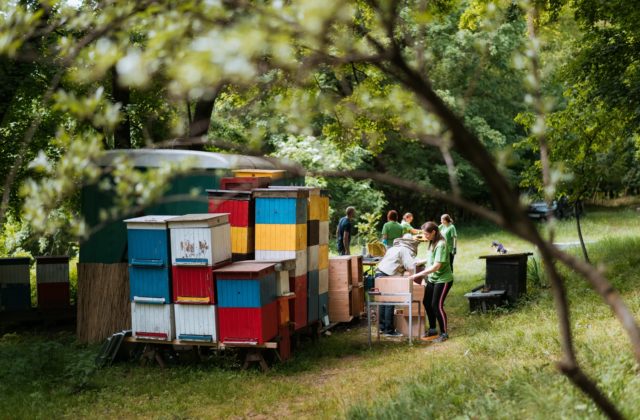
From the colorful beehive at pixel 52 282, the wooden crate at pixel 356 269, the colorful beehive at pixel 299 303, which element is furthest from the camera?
the colorful beehive at pixel 52 282

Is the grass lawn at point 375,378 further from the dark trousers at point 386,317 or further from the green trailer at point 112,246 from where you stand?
the green trailer at point 112,246

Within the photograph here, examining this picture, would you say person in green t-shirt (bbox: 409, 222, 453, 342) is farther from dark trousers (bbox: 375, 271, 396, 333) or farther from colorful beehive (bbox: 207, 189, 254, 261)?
colorful beehive (bbox: 207, 189, 254, 261)

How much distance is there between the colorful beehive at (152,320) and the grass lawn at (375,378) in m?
0.48

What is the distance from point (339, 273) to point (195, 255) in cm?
321

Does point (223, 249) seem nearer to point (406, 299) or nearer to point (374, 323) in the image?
point (406, 299)

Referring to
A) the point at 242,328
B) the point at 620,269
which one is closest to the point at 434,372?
the point at 242,328

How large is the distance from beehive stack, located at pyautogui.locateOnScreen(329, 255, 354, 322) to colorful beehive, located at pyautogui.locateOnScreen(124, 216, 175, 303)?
3.25 m

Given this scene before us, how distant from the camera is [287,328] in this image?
10.0 metres

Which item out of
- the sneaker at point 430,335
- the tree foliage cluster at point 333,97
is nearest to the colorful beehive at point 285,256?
the tree foliage cluster at point 333,97

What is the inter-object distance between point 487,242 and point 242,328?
2023cm

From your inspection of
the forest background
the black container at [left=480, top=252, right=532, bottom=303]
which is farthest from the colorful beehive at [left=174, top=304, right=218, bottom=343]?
the black container at [left=480, top=252, right=532, bottom=303]

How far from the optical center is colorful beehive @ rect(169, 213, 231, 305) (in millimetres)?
9367

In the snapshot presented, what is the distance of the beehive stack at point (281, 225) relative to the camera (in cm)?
1005

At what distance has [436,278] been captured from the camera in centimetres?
1089
